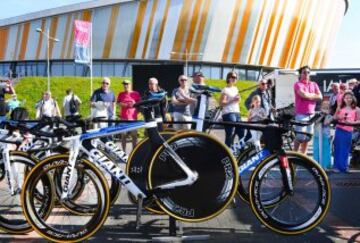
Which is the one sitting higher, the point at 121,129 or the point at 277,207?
the point at 121,129

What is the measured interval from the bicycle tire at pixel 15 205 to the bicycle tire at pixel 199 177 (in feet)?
4.65

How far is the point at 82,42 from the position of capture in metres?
23.4

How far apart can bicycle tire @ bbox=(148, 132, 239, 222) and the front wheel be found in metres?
0.33

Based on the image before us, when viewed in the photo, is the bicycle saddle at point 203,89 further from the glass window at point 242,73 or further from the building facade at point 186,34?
the glass window at point 242,73

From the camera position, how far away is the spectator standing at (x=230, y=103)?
6.81 meters

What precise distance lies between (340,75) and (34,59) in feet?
172

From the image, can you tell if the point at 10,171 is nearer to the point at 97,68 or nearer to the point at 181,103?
the point at 181,103

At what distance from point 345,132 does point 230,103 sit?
2678 mm

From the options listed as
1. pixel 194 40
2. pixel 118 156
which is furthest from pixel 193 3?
pixel 118 156

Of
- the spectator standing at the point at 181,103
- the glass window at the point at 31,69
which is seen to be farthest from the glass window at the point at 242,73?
the spectator standing at the point at 181,103

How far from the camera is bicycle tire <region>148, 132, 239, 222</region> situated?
419 cm

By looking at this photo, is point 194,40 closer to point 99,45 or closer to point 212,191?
point 99,45

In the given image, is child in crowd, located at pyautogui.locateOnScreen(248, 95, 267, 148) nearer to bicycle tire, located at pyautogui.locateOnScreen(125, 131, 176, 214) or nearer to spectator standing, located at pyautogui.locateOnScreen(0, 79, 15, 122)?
bicycle tire, located at pyautogui.locateOnScreen(125, 131, 176, 214)

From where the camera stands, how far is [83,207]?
14.9ft
